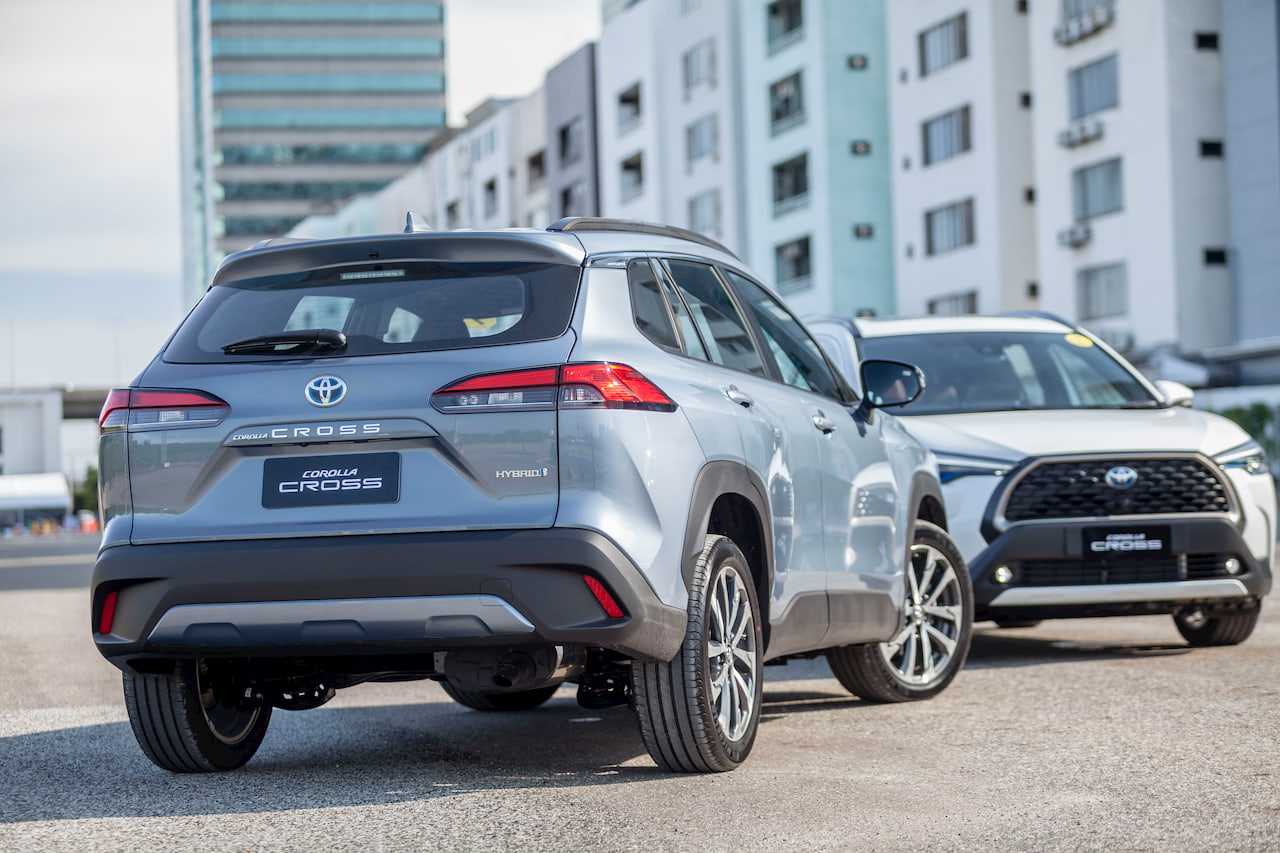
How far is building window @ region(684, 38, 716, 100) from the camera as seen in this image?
5972cm

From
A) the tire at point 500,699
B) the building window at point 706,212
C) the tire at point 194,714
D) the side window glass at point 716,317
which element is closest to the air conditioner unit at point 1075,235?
the building window at point 706,212

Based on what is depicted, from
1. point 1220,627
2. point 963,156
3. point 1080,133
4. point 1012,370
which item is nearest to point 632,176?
point 963,156

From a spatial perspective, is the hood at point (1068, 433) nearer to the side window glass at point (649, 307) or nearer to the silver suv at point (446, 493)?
the silver suv at point (446, 493)

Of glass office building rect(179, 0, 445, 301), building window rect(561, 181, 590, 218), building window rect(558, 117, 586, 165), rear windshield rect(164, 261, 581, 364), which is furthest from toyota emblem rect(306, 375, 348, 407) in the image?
glass office building rect(179, 0, 445, 301)

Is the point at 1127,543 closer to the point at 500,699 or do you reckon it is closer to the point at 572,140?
the point at 500,699

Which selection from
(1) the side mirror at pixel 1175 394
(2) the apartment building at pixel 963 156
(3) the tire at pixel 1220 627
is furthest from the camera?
(2) the apartment building at pixel 963 156

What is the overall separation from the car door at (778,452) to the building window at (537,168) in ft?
237

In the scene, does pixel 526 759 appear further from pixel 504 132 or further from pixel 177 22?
pixel 177 22

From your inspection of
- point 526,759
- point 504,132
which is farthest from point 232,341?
point 504,132

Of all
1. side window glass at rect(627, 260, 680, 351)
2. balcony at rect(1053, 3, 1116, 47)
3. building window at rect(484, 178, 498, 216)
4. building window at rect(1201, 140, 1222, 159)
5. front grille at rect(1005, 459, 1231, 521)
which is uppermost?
building window at rect(484, 178, 498, 216)

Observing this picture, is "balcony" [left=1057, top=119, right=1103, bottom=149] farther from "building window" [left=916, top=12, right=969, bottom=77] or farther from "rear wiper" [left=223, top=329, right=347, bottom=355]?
"rear wiper" [left=223, top=329, right=347, bottom=355]

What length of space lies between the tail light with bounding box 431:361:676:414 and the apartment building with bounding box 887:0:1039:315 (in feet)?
133

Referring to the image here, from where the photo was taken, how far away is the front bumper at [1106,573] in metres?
9.12

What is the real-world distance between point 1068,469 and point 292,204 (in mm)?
140016
